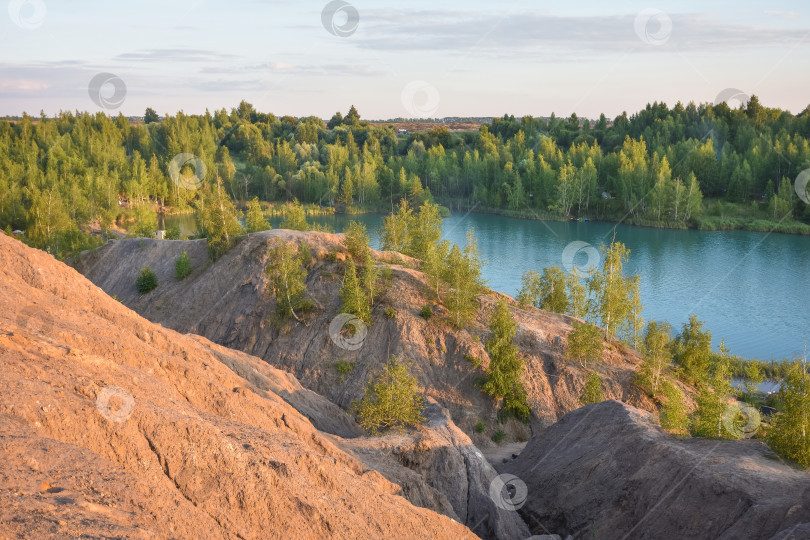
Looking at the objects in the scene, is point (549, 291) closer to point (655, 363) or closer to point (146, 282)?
point (655, 363)

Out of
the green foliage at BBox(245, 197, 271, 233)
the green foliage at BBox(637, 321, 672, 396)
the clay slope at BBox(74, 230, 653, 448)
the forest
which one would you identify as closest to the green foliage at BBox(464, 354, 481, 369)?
the clay slope at BBox(74, 230, 653, 448)

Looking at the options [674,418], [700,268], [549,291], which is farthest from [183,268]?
[700,268]

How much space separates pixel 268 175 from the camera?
152 m

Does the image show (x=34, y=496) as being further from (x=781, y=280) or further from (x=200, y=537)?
(x=781, y=280)

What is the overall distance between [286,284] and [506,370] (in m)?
17.1

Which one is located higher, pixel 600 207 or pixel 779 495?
pixel 600 207

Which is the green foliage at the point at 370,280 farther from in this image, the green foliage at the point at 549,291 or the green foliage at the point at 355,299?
the green foliage at the point at 549,291

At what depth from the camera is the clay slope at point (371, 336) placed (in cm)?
4378

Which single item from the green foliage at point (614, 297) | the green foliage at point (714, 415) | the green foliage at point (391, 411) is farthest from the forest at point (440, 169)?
the green foliage at point (714, 415)

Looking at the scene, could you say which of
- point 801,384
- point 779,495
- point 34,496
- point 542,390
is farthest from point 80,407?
point 542,390

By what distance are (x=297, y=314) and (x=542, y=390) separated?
18.4m

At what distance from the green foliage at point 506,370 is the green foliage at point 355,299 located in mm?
9464

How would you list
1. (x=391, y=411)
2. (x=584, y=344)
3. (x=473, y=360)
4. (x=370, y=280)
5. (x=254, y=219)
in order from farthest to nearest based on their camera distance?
(x=254, y=219) → (x=370, y=280) → (x=473, y=360) → (x=584, y=344) → (x=391, y=411)

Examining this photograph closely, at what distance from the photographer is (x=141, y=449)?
1602 cm
